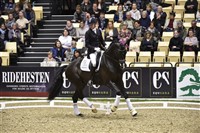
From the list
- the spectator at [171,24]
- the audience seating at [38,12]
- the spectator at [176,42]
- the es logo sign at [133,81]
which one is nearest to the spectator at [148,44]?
the spectator at [176,42]

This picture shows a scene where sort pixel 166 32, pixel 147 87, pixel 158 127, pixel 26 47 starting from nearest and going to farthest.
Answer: pixel 158 127
pixel 147 87
pixel 166 32
pixel 26 47

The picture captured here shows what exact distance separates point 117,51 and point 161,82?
16.4 feet

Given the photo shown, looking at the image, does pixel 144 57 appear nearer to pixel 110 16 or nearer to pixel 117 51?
pixel 110 16

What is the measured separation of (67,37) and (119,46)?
7.70 m

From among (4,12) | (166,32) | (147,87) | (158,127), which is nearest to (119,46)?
(158,127)

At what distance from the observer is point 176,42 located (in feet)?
77.2

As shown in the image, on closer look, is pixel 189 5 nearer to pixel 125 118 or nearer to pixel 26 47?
pixel 26 47

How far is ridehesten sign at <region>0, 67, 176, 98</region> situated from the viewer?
72.1 ft

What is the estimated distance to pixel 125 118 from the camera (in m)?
17.2

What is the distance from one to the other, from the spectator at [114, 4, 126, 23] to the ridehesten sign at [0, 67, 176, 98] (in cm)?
396

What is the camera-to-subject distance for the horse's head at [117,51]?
17266mm

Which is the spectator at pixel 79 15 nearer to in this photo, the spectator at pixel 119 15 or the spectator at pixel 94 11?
the spectator at pixel 94 11

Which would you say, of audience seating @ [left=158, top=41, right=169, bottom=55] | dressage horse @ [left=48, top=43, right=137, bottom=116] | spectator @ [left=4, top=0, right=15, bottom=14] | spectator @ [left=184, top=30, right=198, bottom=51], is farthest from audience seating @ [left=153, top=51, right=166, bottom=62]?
spectator @ [left=4, top=0, right=15, bottom=14]

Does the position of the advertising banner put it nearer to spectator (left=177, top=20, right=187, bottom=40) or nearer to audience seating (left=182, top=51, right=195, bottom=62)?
audience seating (left=182, top=51, right=195, bottom=62)
